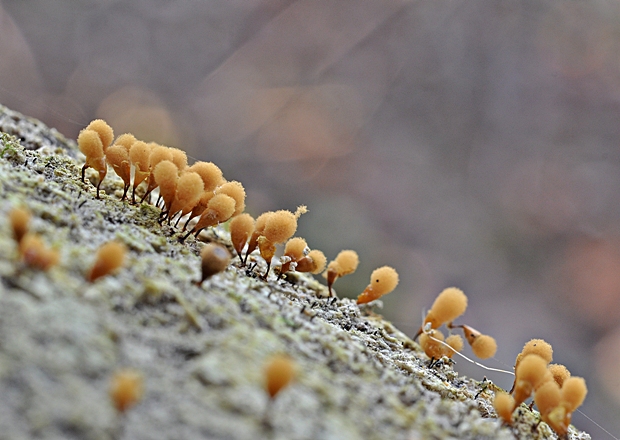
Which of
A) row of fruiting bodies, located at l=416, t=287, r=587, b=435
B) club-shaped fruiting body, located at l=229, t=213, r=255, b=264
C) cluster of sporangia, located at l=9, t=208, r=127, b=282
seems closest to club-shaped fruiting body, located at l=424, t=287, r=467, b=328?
row of fruiting bodies, located at l=416, t=287, r=587, b=435

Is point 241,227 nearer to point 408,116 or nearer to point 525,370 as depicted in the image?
point 525,370

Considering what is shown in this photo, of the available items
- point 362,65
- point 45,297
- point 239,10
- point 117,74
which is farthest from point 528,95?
point 45,297

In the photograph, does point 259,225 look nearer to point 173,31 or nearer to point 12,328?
point 12,328

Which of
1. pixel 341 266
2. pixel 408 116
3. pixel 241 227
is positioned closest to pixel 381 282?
pixel 341 266

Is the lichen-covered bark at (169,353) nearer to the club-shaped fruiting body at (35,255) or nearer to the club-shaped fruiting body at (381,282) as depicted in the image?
the club-shaped fruiting body at (35,255)

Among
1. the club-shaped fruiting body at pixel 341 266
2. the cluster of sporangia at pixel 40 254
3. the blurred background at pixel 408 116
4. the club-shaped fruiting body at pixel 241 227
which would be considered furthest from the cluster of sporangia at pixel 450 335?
the blurred background at pixel 408 116

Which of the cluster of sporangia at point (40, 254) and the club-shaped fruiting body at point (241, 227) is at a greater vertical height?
the club-shaped fruiting body at point (241, 227)

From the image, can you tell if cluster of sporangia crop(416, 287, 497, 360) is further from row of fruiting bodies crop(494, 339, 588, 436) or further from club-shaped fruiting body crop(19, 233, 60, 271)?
club-shaped fruiting body crop(19, 233, 60, 271)
